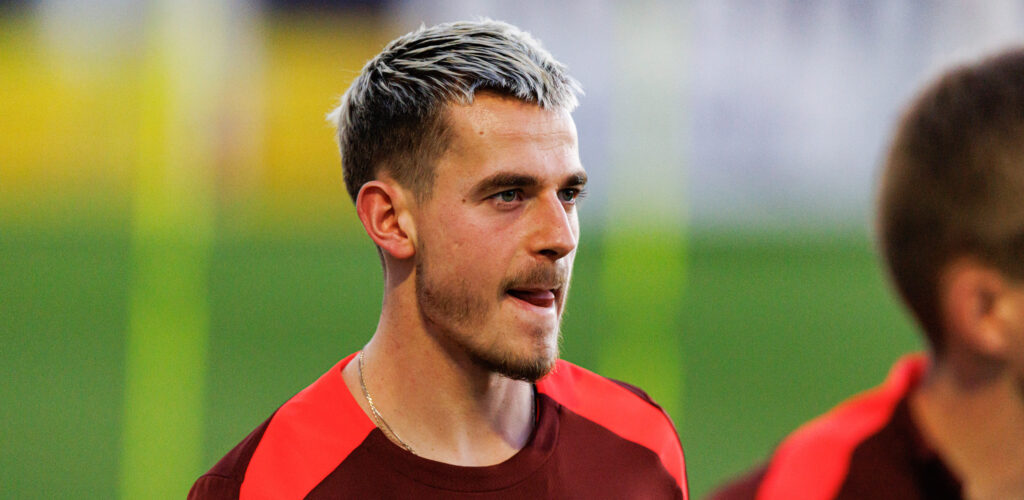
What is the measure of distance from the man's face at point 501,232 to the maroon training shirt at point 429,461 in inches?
8.4

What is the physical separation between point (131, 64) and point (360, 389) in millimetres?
8427

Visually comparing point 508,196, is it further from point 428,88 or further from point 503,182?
point 428,88

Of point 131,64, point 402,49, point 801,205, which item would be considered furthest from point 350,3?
point 402,49

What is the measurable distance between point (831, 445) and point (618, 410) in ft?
3.74

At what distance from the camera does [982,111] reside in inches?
40.6

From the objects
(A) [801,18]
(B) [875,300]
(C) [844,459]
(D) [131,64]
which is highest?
(A) [801,18]

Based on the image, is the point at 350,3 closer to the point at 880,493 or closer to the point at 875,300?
the point at 875,300

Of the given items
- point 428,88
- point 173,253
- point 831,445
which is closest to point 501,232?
point 428,88

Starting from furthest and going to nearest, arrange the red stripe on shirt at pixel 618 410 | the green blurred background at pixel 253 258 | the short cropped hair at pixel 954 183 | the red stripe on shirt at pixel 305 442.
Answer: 1. the green blurred background at pixel 253 258
2. the red stripe on shirt at pixel 618 410
3. the red stripe on shirt at pixel 305 442
4. the short cropped hair at pixel 954 183

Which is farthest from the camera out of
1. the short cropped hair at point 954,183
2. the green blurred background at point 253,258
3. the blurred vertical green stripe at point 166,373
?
the green blurred background at point 253,258

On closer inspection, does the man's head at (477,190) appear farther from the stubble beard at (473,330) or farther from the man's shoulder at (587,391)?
the man's shoulder at (587,391)

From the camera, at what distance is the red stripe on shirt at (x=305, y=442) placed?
6.42 ft

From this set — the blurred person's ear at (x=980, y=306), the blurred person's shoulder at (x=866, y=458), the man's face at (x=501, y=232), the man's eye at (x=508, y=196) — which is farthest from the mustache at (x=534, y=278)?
the blurred person's ear at (x=980, y=306)

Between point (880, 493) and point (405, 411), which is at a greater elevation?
point (880, 493)
